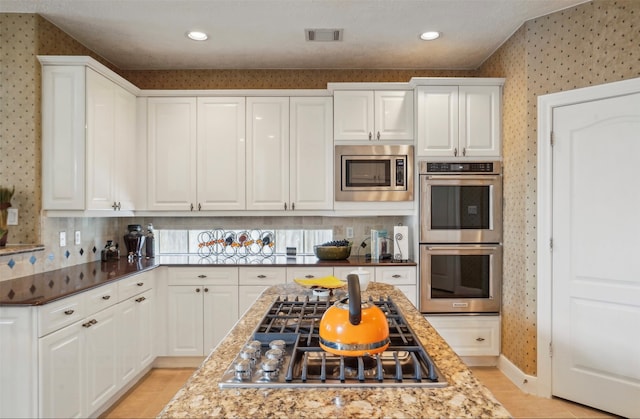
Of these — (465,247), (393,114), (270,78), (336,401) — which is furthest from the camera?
(270,78)

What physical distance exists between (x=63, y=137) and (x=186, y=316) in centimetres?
169

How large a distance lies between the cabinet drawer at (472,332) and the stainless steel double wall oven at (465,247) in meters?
0.08

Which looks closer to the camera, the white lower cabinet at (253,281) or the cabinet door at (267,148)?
the white lower cabinet at (253,281)

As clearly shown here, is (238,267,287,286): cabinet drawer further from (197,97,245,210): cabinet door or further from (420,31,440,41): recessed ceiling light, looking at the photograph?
(420,31,440,41): recessed ceiling light

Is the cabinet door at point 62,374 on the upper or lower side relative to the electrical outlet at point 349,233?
lower

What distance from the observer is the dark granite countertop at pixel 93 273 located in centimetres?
206

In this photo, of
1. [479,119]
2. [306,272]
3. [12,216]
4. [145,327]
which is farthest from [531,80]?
[12,216]

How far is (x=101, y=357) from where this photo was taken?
2.44 metres

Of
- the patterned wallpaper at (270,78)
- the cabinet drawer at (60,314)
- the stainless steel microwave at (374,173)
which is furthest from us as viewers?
the patterned wallpaper at (270,78)

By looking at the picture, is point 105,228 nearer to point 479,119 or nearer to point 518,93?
point 479,119

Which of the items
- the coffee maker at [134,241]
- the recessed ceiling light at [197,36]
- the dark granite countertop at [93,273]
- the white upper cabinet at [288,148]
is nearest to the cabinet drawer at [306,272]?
the dark granite countertop at [93,273]

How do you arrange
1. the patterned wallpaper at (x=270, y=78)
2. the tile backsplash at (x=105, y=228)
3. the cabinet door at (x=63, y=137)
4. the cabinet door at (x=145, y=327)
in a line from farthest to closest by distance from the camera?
the patterned wallpaper at (x=270, y=78), the cabinet door at (x=145, y=327), the cabinet door at (x=63, y=137), the tile backsplash at (x=105, y=228)

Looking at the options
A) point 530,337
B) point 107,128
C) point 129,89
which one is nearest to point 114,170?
point 107,128

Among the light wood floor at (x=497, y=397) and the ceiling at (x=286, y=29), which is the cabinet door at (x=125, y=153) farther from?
the light wood floor at (x=497, y=397)
